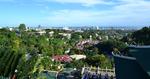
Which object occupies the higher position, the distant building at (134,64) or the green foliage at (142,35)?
the distant building at (134,64)

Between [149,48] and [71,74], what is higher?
[149,48]

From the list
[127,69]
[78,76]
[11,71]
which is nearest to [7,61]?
[11,71]

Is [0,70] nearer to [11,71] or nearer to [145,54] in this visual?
[11,71]

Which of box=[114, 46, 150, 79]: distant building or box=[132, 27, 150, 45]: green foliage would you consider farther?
box=[132, 27, 150, 45]: green foliage

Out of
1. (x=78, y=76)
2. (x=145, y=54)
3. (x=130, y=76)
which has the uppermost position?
(x=145, y=54)

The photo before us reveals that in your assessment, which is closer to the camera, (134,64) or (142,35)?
(134,64)

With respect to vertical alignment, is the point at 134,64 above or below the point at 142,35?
above

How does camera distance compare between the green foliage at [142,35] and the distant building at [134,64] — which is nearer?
the distant building at [134,64]

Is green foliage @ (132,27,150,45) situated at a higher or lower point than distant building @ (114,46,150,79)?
lower
